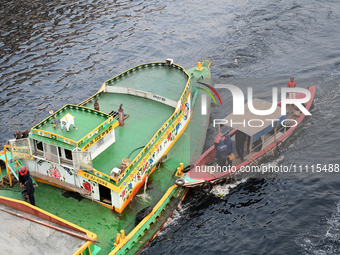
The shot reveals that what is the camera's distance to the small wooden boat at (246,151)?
24.4m

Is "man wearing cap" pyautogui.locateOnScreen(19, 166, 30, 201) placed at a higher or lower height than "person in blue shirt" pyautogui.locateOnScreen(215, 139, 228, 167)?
higher

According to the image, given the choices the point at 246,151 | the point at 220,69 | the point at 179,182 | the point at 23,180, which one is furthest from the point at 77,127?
the point at 220,69

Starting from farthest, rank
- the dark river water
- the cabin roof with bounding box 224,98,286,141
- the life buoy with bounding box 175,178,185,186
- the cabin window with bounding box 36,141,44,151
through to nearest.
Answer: the cabin roof with bounding box 224,98,286,141 < the dark river water < the life buoy with bounding box 175,178,185,186 < the cabin window with bounding box 36,141,44,151

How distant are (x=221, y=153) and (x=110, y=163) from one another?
26.2 feet

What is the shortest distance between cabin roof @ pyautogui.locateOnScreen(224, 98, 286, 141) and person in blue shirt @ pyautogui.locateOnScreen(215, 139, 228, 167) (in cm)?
176

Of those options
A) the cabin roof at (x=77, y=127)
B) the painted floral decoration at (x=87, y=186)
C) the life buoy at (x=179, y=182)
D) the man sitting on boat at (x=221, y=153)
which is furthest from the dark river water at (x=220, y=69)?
the painted floral decoration at (x=87, y=186)

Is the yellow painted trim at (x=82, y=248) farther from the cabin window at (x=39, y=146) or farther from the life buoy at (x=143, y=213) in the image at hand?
the cabin window at (x=39, y=146)

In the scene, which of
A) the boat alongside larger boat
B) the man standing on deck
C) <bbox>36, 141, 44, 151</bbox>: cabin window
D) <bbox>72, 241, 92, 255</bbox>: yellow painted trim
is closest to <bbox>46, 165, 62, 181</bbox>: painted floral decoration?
the boat alongside larger boat

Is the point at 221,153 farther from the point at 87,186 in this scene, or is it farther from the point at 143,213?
the point at 87,186

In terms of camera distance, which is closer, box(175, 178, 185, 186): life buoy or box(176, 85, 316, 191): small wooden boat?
box(175, 178, 185, 186): life buoy

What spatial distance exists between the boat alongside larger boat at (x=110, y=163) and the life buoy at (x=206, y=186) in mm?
Result: 1485

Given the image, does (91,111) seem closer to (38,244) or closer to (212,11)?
(38,244)

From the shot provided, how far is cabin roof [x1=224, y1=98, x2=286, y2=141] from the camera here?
25.9 m

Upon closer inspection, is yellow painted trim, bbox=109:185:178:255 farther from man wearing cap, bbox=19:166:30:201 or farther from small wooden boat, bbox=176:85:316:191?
man wearing cap, bbox=19:166:30:201
